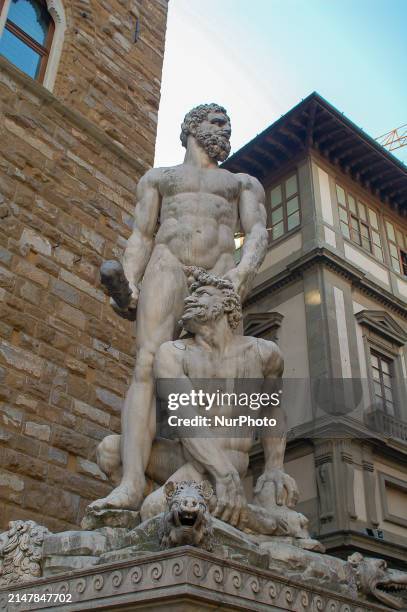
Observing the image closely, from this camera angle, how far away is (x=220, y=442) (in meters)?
3.43

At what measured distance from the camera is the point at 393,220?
21.0 meters

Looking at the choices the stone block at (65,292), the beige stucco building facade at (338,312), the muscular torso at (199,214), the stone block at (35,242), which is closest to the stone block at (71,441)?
the stone block at (65,292)

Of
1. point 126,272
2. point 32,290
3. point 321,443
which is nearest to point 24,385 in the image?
point 32,290

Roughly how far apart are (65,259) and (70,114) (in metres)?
1.84

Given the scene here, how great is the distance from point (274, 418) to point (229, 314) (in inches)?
24.9

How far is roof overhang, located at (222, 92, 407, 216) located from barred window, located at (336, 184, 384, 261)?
2.28 ft

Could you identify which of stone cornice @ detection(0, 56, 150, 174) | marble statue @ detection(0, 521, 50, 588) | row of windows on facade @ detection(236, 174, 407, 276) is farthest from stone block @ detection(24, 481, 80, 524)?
row of windows on facade @ detection(236, 174, 407, 276)

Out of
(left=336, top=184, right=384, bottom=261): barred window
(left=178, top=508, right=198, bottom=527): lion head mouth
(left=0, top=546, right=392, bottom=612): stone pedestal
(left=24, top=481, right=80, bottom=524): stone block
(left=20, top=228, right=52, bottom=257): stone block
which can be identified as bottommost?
(left=0, top=546, right=392, bottom=612): stone pedestal

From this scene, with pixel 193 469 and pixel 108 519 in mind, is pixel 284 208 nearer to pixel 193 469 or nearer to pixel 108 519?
pixel 193 469

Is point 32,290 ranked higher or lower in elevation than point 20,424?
higher

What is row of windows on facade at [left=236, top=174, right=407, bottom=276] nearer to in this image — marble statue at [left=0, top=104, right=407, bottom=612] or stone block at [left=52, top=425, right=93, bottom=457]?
stone block at [left=52, top=425, right=93, bottom=457]

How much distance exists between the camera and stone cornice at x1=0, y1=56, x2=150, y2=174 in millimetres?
7418

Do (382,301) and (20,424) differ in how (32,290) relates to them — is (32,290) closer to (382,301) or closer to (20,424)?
(20,424)

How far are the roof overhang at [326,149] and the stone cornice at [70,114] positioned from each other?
1088 cm
